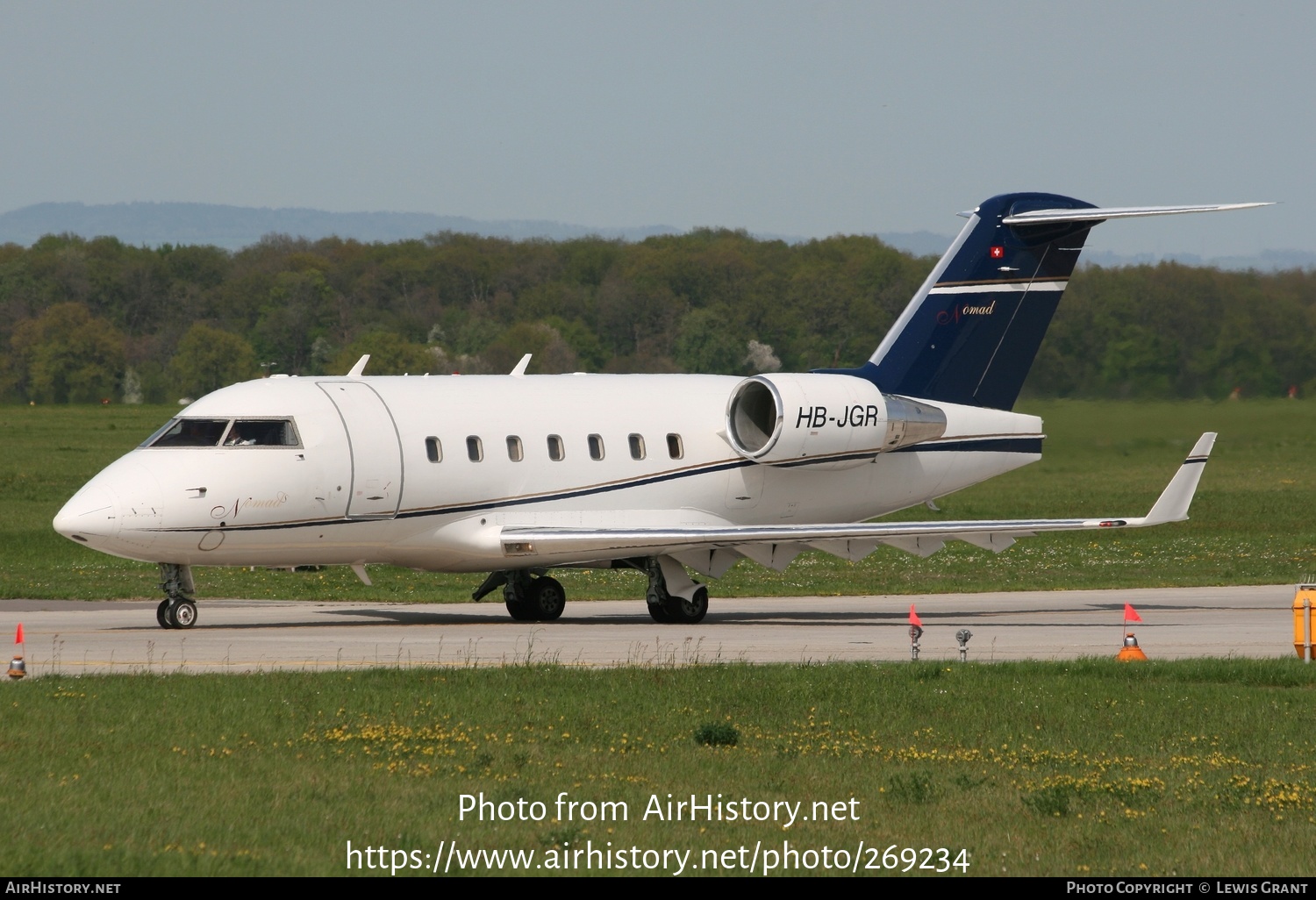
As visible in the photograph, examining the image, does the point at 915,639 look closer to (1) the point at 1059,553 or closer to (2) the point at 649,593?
(2) the point at 649,593

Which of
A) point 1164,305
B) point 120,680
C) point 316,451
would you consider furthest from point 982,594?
point 120,680

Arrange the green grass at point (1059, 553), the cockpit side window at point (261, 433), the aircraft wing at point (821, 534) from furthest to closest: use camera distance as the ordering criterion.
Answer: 1. the green grass at point (1059, 553)
2. the aircraft wing at point (821, 534)
3. the cockpit side window at point (261, 433)

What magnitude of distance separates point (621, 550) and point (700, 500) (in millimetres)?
2198

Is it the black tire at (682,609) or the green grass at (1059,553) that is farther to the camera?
the green grass at (1059,553)

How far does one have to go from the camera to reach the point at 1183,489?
2519cm

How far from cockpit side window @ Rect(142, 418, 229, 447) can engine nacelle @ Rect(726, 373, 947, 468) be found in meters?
8.07

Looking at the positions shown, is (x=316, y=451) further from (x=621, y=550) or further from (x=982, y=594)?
(x=982, y=594)

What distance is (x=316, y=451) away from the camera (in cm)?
2409

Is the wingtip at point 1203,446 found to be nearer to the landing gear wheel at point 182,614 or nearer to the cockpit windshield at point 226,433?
the cockpit windshield at point 226,433

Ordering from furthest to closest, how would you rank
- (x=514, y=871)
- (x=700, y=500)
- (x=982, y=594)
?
(x=982, y=594) < (x=700, y=500) < (x=514, y=871)

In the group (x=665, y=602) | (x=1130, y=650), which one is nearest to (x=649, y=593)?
(x=665, y=602)

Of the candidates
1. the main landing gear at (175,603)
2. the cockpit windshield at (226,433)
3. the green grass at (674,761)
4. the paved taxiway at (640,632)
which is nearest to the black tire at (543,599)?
the paved taxiway at (640,632)

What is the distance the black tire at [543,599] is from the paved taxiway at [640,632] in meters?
0.38

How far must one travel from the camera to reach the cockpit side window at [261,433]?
23.8m
